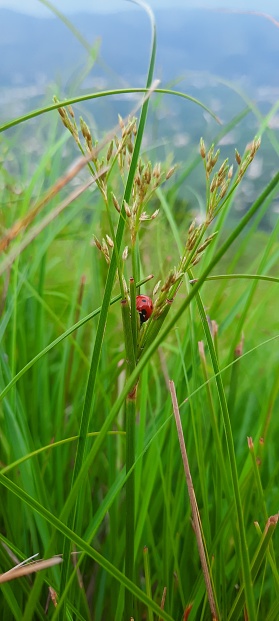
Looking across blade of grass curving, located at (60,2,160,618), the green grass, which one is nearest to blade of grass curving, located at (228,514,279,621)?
the green grass

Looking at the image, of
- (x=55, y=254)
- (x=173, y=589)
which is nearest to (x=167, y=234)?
(x=55, y=254)

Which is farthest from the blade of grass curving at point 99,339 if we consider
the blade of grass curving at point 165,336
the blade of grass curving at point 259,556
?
the blade of grass curving at point 259,556

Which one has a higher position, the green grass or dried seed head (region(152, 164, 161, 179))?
dried seed head (region(152, 164, 161, 179))

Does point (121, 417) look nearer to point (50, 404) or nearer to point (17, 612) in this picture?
point (50, 404)

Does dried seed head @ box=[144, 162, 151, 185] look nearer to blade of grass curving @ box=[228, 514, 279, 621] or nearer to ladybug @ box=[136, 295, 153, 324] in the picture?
ladybug @ box=[136, 295, 153, 324]

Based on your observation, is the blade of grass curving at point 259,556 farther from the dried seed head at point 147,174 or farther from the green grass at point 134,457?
the dried seed head at point 147,174

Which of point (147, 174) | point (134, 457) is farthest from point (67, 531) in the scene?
point (147, 174)

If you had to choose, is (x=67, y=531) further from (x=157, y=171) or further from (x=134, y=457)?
(x=157, y=171)

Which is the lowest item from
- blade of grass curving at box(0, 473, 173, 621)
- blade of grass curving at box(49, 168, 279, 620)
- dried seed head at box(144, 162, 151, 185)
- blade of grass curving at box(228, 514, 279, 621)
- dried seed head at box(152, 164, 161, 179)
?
blade of grass curving at box(228, 514, 279, 621)
